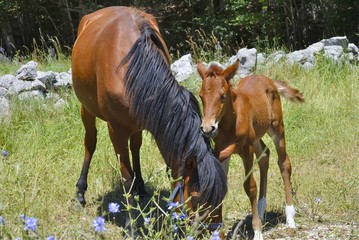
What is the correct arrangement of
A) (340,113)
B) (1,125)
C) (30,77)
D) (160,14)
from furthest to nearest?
(160,14), (30,77), (340,113), (1,125)

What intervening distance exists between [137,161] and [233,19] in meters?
8.05

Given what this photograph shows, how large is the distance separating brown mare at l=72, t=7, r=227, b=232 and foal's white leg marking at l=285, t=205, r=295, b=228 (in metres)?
1.06

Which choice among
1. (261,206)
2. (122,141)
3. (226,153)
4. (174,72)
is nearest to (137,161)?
(122,141)

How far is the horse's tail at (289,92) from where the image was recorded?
503cm

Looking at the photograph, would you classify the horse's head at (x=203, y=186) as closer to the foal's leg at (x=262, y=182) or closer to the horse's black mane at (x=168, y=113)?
the horse's black mane at (x=168, y=113)

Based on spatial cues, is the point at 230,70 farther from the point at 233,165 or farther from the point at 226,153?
the point at 233,165

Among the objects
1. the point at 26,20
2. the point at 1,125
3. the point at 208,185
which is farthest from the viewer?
the point at 26,20

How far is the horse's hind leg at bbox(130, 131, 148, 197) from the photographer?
5.45m

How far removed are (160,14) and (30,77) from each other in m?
6.37

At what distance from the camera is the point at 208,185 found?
11.5 feet

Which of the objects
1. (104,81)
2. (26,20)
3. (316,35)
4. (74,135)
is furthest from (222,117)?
(26,20)

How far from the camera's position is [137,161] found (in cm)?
556

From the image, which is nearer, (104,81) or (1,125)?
(104,81)

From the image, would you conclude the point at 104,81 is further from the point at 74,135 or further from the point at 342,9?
the point at 342,9
